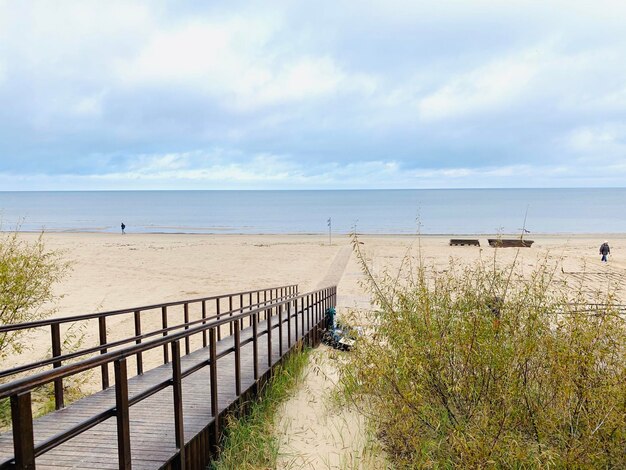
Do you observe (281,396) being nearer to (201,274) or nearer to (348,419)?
(348,419)

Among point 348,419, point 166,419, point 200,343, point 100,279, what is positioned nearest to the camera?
point 166,419

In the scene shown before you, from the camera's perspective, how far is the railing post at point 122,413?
3.28 m

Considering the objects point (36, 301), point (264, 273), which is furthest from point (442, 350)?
point (264, 273)

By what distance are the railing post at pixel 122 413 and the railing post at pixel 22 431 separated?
0.74m

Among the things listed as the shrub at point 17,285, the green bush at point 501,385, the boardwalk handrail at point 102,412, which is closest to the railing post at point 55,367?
the boardwalk handrail at point 102,412

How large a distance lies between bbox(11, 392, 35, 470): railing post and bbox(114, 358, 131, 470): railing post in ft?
Answer: 2.41

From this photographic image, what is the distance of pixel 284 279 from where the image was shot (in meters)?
21.5

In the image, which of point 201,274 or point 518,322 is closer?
point 518,322

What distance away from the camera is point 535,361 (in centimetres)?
399

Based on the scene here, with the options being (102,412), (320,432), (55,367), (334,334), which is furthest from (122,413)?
(334,334)

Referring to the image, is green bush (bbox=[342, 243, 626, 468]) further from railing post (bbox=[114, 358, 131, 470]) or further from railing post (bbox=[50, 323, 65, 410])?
railing post (bbox=[50, 323, 65, 410])

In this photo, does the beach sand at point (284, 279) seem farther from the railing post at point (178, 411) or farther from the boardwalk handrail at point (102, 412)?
the railing post at point (178, 411)

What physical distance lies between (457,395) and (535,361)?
687 millimetres

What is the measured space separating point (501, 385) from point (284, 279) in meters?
17.9
